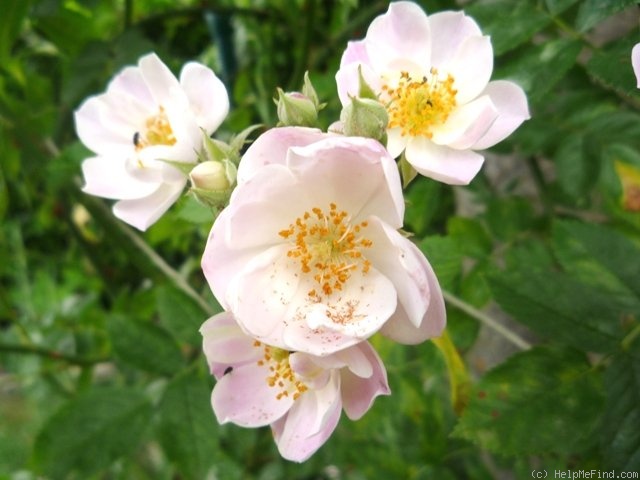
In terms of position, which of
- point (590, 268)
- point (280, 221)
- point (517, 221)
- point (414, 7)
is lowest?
point (517, 221)

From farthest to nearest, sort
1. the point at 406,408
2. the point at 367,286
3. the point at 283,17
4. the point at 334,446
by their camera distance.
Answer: the point at 283,17, the point at 334,446, the point at 406,408, the point at 367,286

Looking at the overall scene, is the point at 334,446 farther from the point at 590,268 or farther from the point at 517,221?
the point at 590,268

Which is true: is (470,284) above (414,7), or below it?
below

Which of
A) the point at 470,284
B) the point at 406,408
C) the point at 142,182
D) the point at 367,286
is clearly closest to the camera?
the point at 367,286

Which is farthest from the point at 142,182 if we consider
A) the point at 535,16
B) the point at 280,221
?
the point at 535,16

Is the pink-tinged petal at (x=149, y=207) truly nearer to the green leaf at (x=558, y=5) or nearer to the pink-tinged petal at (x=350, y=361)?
the pink-tinged petal at (x=350, y=361)

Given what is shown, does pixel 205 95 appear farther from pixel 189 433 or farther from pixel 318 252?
pixel 189 433

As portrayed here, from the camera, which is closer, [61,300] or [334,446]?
[334,446]
